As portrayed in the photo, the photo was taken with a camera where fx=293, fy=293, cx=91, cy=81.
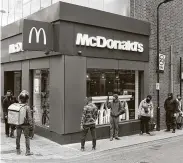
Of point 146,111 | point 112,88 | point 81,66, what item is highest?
point 81,66

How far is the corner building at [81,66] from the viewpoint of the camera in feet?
33.8

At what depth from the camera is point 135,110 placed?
1312cm

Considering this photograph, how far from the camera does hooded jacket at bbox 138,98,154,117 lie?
12.1 metres

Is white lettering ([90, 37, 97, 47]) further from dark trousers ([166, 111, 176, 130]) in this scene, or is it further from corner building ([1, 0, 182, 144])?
dark trousers ([166, 111, 176, 130])

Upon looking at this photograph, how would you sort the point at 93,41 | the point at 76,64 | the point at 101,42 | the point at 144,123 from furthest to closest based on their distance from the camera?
1. the point at 144,123
2. the point at 101,42
3. the point at 93,41
4. the point at 76,64

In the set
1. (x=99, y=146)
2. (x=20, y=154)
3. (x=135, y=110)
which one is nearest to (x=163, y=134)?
(x=135, y=110)

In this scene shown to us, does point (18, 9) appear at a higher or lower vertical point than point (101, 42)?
higher

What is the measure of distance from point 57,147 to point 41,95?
122 inches

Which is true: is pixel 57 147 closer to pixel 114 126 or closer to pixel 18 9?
pixel 114 126

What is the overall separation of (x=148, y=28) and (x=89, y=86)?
404 centimetres

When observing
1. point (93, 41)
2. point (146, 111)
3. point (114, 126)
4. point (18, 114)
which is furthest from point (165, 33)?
point (18, 114)

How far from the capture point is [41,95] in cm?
1229

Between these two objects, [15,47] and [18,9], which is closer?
[15,47]

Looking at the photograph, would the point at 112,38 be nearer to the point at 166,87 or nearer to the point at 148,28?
the point at 148,28
